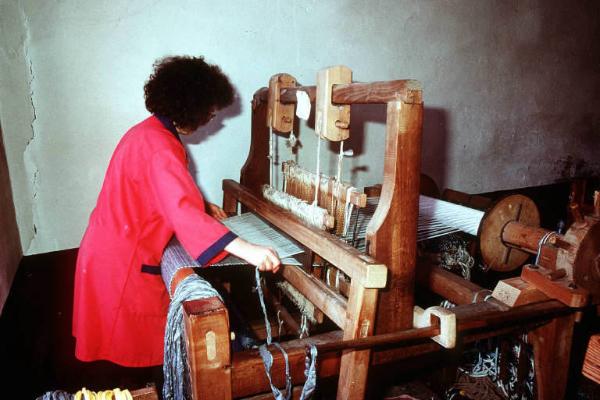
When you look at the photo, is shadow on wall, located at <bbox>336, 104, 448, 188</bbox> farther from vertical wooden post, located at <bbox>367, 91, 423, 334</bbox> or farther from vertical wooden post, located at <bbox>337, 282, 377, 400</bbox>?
vertical wooden post, located at <bbox>337, 282, 377, 400</bbox>

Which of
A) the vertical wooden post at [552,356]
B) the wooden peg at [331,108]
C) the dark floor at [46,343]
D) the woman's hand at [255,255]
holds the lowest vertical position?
the dark floor at [46,343]

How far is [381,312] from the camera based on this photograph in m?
1.43

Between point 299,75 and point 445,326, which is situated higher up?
point 299,75

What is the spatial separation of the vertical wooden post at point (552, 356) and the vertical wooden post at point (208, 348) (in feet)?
4.49

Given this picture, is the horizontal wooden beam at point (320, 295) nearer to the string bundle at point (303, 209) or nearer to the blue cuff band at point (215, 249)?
the string bundle at point (303, 209)

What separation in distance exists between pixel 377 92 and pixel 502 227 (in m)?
1.14

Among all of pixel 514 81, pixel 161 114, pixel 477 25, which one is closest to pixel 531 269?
pixel 161 114

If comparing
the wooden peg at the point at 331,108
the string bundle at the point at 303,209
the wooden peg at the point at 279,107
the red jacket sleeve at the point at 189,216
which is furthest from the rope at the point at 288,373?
the wooden peg at the point at 279,107

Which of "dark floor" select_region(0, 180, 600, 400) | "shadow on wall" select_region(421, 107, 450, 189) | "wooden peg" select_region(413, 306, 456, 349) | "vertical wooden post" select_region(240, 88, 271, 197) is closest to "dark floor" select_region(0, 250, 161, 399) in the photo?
"dark floor" select_region(0, 180, 600, 400)

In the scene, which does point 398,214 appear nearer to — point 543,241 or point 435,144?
point 543,241

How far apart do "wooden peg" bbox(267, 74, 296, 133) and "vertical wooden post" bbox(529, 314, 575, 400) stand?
1631 mm

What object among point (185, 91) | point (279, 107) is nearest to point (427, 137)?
point (279, 107)

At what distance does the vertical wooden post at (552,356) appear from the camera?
5.41 feet

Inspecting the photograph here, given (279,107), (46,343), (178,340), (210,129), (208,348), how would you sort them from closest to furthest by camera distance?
(208,348), (178,340), (279,107), (46,343), (210,129)
